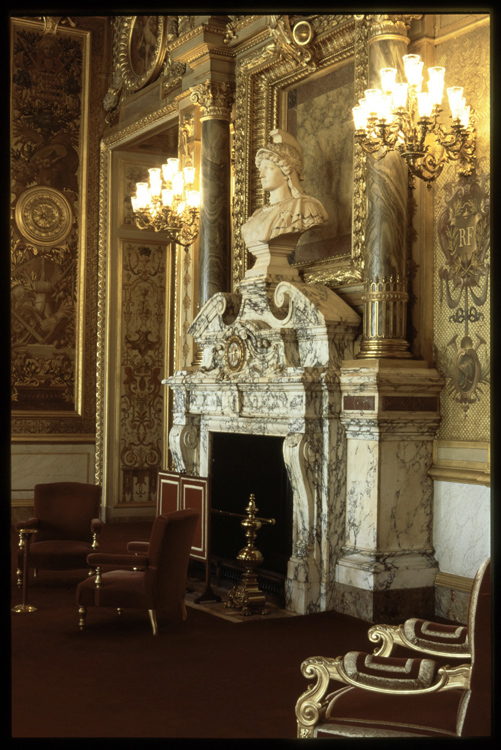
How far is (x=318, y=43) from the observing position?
6961mm

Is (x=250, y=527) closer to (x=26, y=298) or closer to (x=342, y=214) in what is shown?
(x=342, y=214)

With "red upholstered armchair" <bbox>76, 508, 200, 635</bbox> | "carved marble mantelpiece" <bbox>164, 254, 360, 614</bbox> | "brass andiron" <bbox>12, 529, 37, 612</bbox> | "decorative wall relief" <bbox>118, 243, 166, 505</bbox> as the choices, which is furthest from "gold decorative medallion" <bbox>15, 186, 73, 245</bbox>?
"red upholstered armchair" <bbox>76, 508, 200, 635</bbox>

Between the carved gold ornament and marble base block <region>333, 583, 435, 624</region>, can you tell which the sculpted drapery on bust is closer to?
marble base block <region>333, 583, 435, 624</region>

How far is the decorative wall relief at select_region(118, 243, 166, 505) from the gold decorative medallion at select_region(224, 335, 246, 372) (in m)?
3.95

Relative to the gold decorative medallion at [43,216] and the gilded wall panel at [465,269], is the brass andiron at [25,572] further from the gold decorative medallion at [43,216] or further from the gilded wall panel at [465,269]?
the gold decorative medallion at [43,216]

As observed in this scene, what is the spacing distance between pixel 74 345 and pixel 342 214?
530cm

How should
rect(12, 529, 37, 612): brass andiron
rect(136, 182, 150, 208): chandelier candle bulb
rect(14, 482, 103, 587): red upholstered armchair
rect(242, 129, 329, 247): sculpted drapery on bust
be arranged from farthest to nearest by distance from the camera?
rect(136, 182, 150, 208): chandelier candle bulb
rect(14, 482, 103, 587): red upholstered armchair
rect(242, 129, 329, 247): sculpted drapery on bust
rect(12, 529, 37, 612): brass andiron

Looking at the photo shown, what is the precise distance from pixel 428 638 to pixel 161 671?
1.91 m

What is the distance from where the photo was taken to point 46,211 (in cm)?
1115

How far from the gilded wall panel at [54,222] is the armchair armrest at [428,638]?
328 inches

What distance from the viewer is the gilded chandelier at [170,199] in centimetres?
798

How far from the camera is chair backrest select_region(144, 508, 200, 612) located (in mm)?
5359

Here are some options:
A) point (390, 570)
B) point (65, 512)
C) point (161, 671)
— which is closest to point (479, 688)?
point (161, 671)

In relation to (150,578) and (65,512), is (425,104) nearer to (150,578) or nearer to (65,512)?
(150,578)
